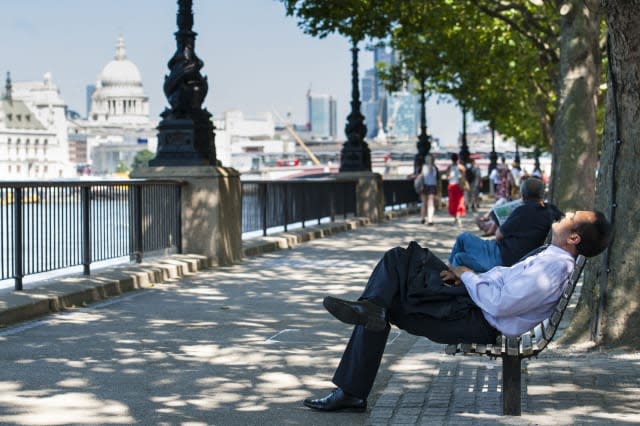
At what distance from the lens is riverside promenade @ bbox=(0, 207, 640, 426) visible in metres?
6.78

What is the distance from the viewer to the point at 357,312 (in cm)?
646

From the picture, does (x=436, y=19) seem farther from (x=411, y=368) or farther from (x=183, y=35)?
A: (x=411, y=368)

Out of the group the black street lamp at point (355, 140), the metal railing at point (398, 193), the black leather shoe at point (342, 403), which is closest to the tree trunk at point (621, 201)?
the black leather shoe at point (342, 403)

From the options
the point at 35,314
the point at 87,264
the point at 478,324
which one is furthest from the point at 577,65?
the point at 478,324

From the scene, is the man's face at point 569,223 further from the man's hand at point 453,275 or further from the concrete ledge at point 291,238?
the concrete ledge at point 291,238

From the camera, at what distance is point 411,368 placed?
324 inches

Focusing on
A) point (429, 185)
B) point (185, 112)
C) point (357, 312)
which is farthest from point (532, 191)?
point (429, 185)

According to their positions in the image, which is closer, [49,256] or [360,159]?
[49,256]

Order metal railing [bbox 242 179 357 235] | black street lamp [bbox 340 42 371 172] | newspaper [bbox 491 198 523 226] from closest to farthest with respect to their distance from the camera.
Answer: newspaper [bbox 491 198 523 226] → metal railing [bbox 242 179 357 235] → black street lamp [bbox 340 42 371 172]

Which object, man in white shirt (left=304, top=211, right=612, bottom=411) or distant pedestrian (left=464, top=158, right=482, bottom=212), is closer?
man in white shirt (left=304, top=211, right=612, bottom=411)

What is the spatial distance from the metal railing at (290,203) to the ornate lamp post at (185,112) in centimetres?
256

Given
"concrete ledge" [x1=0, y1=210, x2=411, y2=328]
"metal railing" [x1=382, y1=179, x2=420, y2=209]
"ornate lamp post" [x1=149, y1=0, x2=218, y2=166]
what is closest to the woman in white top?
"metal railing" [x1=382, y1=179, x2=420, y2=209]

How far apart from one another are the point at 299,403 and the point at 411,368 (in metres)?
1.17

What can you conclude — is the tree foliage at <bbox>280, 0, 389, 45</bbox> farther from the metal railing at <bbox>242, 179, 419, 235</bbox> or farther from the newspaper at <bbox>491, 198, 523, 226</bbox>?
the newspaper at <bbox>491, 198, 523, 226</bbox>
